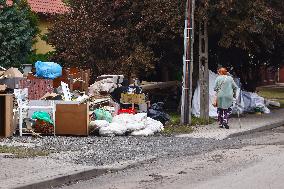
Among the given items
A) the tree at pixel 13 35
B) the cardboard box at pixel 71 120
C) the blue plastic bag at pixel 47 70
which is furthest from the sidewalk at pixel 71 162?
the tree at pixel 13 35

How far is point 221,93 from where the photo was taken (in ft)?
64.3

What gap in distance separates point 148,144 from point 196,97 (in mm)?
8596

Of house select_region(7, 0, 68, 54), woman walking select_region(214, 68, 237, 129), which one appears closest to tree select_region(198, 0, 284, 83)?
woman walking select_region(214, 68, 237, 129)

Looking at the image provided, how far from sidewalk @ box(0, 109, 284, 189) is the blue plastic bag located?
3.99m

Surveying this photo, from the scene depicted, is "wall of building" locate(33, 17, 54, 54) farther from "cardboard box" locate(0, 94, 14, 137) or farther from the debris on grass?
the debris on grass

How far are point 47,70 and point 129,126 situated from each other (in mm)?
3649

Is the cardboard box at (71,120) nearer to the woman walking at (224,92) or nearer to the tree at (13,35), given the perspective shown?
the woman walking at (224,92)

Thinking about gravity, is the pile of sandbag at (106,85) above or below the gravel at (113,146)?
above

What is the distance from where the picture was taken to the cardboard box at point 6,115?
15688 mm

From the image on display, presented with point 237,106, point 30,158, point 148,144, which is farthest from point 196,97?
point 30,158

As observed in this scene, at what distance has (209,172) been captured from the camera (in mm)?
11539

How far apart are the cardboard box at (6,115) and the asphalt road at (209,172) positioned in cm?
413

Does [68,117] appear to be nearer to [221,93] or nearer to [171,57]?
[221,93]

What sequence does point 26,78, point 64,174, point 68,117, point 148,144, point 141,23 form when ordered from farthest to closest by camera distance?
point 141,23 → point 26,78 → point 68,117 → point 148,144 → point 64,174
